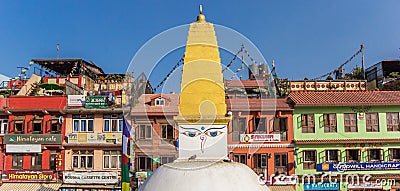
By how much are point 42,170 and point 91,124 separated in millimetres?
5438

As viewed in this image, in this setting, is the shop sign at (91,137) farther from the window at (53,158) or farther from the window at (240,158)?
the window at (240,158)

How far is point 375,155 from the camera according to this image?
3641 centimetres

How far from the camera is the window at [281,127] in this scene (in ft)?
121

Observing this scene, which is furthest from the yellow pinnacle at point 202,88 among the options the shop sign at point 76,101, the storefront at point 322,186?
the shop sign at point 76,101

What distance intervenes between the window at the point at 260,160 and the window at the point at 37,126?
18078mm

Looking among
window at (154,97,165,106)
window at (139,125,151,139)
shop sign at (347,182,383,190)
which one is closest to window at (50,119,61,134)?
window at (139,125,151,139)

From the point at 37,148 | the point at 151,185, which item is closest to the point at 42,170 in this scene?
the point at 37,148

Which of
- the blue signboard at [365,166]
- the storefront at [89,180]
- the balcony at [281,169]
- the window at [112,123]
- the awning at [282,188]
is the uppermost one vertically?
the window at [112,123]

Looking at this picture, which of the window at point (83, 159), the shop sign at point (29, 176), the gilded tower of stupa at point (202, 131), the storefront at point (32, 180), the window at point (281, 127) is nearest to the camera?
the gilded tower of stupa at point (202, 131)

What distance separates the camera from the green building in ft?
118

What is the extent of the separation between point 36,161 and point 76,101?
5974mm

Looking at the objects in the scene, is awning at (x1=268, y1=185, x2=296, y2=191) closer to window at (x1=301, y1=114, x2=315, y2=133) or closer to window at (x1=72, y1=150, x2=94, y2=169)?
window at (x1=301, y1=114, x2=315, y2=133)

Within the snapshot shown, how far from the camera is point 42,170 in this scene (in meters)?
37.8

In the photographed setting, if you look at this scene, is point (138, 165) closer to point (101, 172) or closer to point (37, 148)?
point (101, 172)
